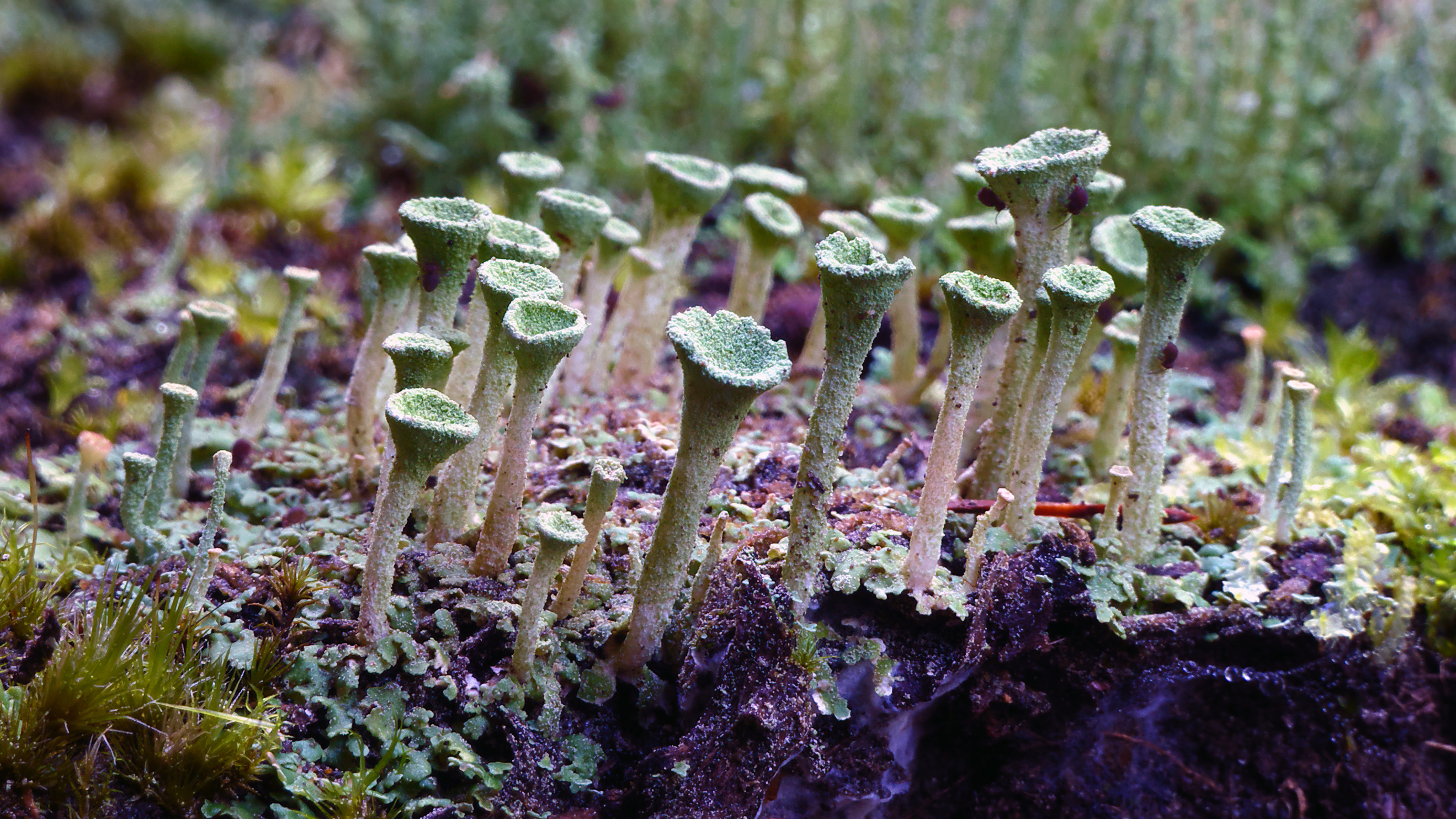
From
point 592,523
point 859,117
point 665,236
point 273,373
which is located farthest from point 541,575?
point 859,117

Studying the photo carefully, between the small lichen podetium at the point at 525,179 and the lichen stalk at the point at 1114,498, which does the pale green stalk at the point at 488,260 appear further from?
the lichen stalk at the point at 1114,498

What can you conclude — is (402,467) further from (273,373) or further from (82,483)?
(273,373)

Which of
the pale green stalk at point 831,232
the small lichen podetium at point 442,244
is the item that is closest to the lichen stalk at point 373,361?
the small lichen podetium at point 442,244

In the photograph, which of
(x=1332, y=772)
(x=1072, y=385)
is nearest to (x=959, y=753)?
(x=1332, y=772)

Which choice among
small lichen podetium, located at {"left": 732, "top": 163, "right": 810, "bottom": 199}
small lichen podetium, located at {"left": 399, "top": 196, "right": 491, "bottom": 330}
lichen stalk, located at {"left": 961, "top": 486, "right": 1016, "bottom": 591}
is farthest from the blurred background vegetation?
lichen stalk, located at {"left": 961, "top": 486, "right": 1016, "bottom": 591}

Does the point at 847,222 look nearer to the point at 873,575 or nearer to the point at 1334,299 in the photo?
the point at 873,575
